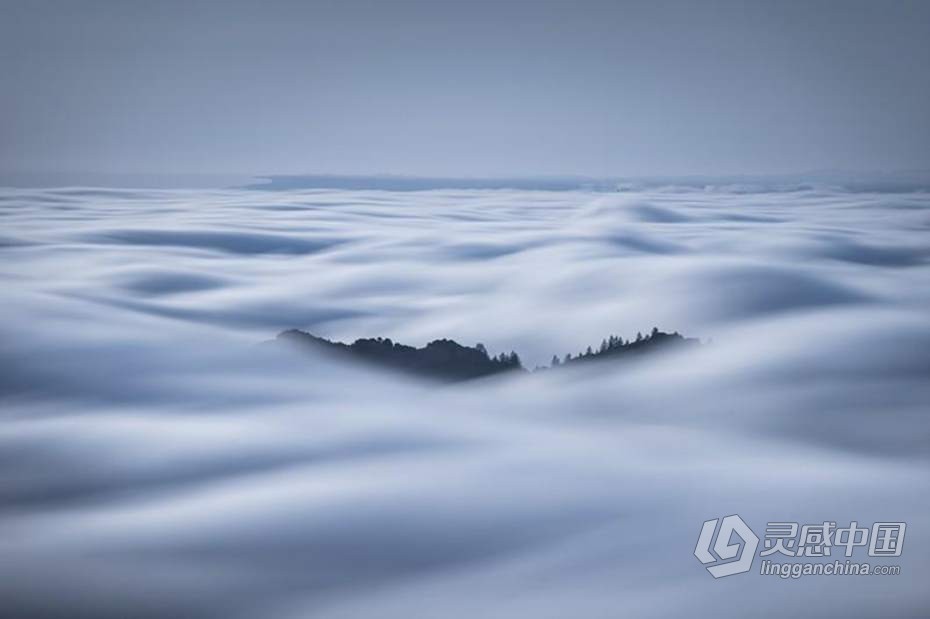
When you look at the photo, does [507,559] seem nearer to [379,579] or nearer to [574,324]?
[379,579]

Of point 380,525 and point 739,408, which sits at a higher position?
point 380,525

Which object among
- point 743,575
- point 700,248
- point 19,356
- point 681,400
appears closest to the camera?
point 743,575

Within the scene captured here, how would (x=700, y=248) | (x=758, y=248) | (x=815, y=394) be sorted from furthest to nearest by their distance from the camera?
(x=700, y=248)
(x=758, y=248)
(x=815, y=394)

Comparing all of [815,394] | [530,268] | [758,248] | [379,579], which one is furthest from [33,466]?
[758,248]

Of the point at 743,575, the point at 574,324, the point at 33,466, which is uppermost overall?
the point at 743,575

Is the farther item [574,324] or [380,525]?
[574,324]

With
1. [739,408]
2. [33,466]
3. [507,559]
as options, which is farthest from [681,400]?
[33,466]

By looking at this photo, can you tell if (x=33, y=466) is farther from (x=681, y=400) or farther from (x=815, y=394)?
(x=815, y=394)
